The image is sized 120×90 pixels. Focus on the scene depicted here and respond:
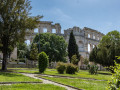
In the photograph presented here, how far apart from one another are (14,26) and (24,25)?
1.15 metres

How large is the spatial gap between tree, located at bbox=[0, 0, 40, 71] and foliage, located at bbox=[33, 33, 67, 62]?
2305 centimetres

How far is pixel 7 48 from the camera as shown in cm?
2050

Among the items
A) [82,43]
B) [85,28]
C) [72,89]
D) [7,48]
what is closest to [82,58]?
[82,43]

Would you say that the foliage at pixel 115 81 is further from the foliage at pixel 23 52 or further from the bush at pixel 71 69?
the foliage at pixel 23 52

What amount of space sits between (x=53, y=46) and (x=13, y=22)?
25627 mm

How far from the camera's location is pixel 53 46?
4447cm

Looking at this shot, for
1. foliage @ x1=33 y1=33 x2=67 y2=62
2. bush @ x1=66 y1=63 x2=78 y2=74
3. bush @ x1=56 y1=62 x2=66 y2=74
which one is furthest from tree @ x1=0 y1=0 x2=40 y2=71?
foliage @ x1=33 y1=33 x2=67 y2=62

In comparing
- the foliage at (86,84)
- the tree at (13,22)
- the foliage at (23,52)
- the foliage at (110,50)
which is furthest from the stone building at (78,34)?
the foliage at (86,84)

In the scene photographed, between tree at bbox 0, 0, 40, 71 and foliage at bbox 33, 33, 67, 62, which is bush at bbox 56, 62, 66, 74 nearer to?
tree at bbox 0, 0, 40, 71

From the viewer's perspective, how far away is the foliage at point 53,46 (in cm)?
→ 4341

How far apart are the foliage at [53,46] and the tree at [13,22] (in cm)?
2305

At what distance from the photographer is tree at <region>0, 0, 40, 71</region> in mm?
19016

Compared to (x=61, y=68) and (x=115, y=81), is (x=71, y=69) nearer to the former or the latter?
(x=61, y=68)

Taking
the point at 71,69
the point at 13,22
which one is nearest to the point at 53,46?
the point at 71,69
